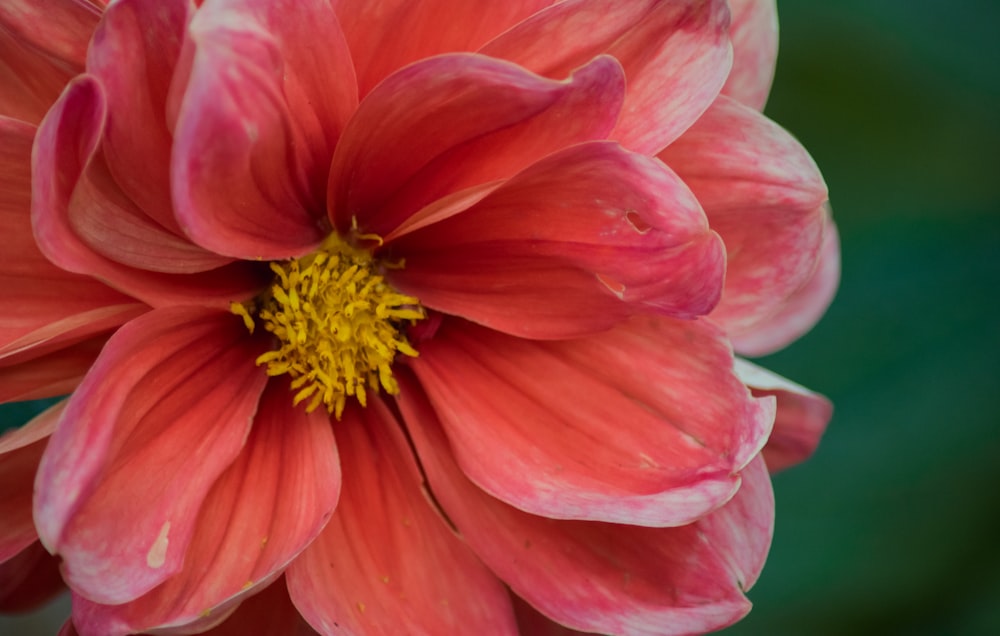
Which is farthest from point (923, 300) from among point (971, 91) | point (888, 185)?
point (971, 91)

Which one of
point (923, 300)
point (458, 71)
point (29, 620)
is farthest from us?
point (923, 300)

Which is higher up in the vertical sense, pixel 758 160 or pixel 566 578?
pixel 758 160

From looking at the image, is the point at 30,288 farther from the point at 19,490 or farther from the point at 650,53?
the point at 650,53

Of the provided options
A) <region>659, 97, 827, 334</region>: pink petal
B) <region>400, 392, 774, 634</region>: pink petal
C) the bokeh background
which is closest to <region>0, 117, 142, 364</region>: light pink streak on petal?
<region>400, 392, 774, 634</region>: pink petal

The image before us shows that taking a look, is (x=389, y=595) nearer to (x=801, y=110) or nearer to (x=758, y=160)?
(x=758, y=160)

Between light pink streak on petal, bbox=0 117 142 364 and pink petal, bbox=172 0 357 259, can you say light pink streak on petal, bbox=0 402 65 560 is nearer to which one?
light pink streak on petal, bbox=0 117 142 364

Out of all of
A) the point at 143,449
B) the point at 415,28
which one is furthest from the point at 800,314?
the point at 143,449

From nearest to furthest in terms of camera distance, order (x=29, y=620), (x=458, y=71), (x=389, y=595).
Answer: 1. (x=458, y=71)
2. (x=389, y=595)
3. (x=29, y=620)
